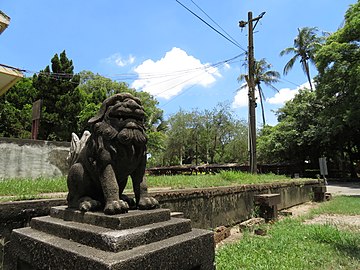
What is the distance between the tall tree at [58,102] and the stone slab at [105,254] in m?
18.1

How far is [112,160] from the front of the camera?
81.3 inches

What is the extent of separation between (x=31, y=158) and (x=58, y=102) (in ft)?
42.5

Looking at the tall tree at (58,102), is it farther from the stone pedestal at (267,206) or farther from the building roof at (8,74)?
the stone pedestal at (267,206)

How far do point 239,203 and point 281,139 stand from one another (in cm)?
1733

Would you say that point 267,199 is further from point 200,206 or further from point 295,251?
point 295,251

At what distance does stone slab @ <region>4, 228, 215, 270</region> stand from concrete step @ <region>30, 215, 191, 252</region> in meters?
0.04

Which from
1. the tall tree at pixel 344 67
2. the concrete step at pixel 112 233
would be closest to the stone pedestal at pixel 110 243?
the concrete step at pixel 112 233

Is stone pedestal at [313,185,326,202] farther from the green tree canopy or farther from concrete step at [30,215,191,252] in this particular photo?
the green tree canopy

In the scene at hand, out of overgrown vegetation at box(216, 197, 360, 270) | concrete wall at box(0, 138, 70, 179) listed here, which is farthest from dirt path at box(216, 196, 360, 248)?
concrete wall at box(0, 138, 70, 179)

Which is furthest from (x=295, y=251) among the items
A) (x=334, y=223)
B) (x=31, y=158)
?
(x=31, y=158)

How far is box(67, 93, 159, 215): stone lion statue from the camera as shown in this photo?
6.67 feet

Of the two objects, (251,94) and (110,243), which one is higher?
(251,94)

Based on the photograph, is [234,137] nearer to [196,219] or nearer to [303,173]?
[303,173]

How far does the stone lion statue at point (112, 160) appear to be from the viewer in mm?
2033
